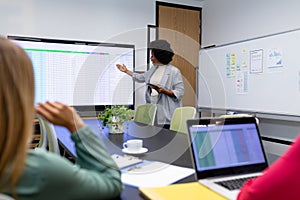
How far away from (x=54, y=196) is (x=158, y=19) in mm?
4282

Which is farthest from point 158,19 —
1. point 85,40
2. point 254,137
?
point 254,137

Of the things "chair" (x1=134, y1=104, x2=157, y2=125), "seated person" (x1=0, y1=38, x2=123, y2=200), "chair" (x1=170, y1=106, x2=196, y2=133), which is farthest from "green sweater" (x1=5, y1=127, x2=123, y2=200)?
"chair" (x1=134, y1=104, x2=157, y2=125)

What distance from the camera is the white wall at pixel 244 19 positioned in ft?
11.9

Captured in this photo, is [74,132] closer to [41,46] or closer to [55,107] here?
[55,107]

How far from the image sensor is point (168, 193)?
3.13ft

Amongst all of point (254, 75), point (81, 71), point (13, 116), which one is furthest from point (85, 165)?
point (81, 71)

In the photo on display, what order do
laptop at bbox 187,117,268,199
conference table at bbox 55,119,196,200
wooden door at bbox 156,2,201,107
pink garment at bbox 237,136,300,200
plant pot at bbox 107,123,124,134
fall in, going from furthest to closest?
1. wooden door at bbox 156,2,201,107
2. plant pot at bbox 107,123,124,134
3. conference table at bbox 55,119,196,200
4. laptop at bbox 187,117,268,199
5. pink garment at bbox 237,136,300,200

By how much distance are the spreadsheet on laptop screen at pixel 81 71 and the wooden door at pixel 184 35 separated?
779 mm

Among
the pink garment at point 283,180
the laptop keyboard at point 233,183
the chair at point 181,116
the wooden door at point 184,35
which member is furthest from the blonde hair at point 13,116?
the wooden door at point 184,35

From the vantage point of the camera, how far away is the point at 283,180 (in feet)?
2.08

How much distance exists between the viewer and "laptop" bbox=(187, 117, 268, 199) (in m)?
1.05

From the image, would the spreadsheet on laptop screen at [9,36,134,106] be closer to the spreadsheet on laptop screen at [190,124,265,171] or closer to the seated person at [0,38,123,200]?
the spreadsheet on laptop screen at [190,124,265,171]

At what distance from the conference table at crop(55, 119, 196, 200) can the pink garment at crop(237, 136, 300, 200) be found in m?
0.43

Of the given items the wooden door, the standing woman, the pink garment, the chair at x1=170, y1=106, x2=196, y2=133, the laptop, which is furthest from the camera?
the wooden door
